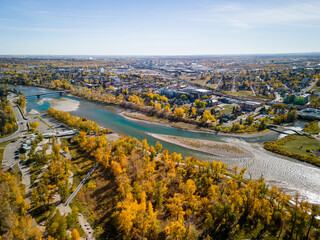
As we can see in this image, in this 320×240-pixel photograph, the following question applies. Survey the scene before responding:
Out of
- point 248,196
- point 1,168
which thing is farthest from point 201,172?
point 1,168

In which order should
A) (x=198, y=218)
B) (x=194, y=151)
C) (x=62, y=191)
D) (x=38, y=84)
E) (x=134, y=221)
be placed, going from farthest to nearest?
(x=38, y=84) < (x=194, y=151) < (x=62, y=191) < (x=198, y=218) < (x=134, y=221)

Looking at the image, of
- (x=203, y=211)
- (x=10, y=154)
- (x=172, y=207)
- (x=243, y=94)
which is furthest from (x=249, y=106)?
(x=10, y=154)

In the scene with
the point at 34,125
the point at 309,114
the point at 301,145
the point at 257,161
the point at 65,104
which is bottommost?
the point at 257,161

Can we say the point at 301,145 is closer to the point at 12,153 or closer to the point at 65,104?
the point at 12,153

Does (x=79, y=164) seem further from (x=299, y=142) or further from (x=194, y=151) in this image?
(x=299, y=142)

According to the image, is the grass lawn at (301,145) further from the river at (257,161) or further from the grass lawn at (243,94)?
the grass lawn at (243,94)

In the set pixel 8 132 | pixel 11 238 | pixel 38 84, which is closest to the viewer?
pixel 11 238

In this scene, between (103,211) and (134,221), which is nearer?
(134,221)
